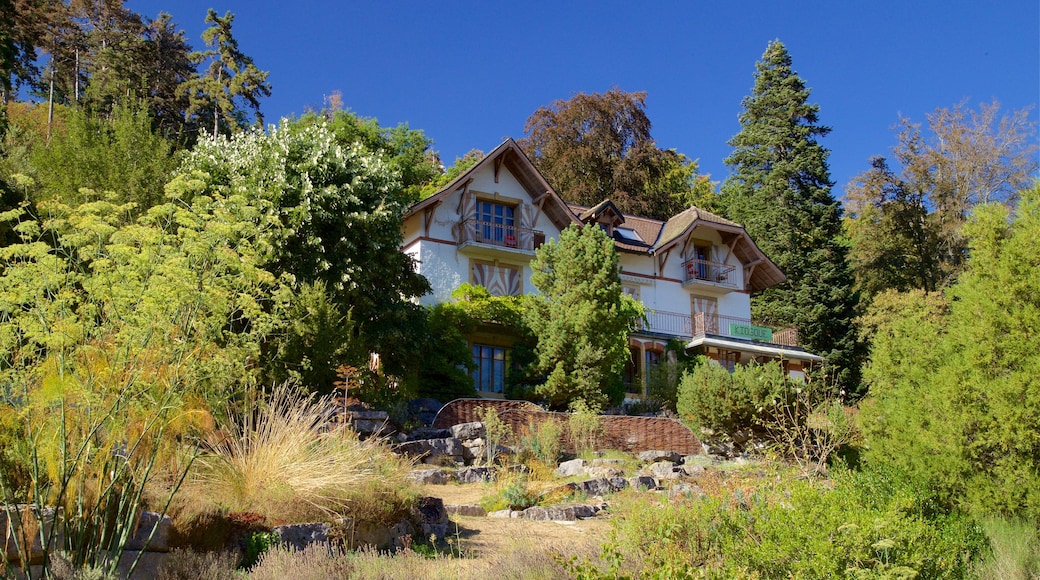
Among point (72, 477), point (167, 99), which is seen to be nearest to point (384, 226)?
point (72, 477)

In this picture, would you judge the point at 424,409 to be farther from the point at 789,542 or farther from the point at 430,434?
the point at 789,542

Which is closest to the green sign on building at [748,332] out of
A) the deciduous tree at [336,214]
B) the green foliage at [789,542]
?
the deciduous tree at [336,214]

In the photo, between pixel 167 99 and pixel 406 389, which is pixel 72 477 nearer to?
pixel 406 389

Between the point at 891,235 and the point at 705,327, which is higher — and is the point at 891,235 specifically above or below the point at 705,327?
above

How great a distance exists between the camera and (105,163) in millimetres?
20391

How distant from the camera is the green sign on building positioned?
33.2 metres

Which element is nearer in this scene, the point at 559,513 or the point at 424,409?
the point at 559,513

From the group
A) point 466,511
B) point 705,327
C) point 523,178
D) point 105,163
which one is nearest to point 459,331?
point 523,178

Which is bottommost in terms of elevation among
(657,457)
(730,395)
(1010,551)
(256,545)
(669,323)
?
(1010,551)

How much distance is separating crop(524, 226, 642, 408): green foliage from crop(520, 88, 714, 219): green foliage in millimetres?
13249

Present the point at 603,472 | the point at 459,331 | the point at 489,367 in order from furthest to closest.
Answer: the point at 489,367 → the point at 459,331 → the point at 603,472

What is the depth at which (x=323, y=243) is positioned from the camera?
797 inches

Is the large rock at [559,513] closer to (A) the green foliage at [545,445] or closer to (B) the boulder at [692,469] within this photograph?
(A) the green foliage at [545,445]

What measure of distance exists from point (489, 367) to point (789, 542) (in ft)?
69.6
